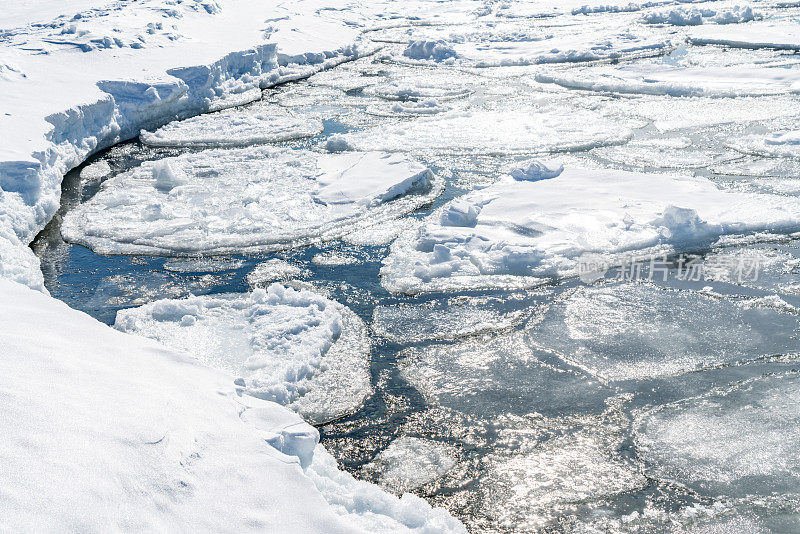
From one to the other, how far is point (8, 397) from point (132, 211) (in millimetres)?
5350

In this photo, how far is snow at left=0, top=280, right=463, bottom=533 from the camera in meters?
2.67

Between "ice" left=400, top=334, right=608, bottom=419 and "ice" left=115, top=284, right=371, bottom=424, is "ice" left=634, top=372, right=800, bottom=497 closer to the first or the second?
"ice" left=400, top=334, right=608, bottom=419

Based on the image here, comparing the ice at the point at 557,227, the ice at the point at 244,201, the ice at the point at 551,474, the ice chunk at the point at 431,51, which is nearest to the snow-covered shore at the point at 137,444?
the ice at the point at 551,474

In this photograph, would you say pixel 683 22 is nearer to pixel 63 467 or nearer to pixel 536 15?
pixel 536 15

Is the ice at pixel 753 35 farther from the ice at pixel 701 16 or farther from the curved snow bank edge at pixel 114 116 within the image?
the curved snow bank edge at pixel 114 116

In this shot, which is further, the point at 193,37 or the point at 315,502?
the point at 193,37

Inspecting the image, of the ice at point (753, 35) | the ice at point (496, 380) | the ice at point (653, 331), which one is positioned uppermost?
the ice at point (753, 35)

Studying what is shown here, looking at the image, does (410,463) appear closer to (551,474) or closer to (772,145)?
(551,474)

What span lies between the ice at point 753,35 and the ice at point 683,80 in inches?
105

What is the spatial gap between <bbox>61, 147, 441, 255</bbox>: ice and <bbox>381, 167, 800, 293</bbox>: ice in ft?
2.90

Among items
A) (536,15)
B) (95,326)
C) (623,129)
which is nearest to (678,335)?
(95,326)

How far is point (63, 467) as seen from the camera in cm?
274

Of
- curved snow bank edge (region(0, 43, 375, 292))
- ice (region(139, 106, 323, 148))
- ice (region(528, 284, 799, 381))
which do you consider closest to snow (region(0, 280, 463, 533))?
ice (region(528, 284, 799, 381))

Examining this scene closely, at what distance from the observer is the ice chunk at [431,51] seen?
16.4m
